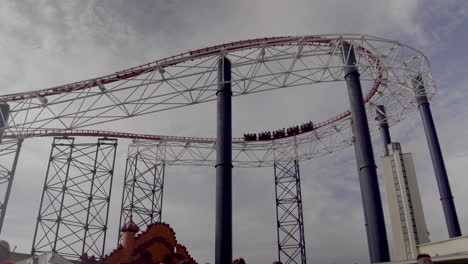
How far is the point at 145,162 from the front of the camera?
104 feet

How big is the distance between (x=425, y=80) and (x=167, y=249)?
19931mm

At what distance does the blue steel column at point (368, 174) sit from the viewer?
15500 millimetres

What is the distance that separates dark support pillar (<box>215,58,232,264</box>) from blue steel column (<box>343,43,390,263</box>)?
593cm

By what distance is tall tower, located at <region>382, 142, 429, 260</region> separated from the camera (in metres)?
30.4

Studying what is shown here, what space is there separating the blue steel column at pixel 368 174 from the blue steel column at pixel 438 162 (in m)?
7.88

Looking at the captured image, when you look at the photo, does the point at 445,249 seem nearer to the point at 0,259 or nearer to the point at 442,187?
the point at 442,187

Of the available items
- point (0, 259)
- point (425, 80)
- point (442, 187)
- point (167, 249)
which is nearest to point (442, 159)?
point (442, 187)

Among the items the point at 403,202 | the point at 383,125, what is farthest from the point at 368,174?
the point at 403,202

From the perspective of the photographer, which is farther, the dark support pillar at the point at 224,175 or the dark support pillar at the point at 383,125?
the dark support pillar at the point at 383,125

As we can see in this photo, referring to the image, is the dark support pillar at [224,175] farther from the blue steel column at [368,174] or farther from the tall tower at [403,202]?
the tall tower at [403,202]

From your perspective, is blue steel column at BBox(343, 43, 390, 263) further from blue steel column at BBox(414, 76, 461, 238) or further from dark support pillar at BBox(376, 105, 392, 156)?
dark support pillar at BBox(376, 105, 392, 156)

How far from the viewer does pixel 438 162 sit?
23781mm

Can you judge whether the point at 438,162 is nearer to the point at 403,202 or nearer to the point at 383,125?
the point at 383,125

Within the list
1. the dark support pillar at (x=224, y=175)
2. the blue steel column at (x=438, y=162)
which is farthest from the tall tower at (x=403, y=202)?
the dark support pillar at (x=224, y=175)
